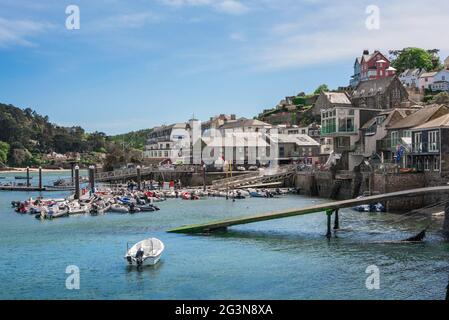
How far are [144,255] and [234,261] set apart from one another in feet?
17.0

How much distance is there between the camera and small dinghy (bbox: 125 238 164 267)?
2934cm

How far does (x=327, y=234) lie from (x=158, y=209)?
24.7m

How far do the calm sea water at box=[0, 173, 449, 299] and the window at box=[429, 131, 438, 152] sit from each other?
9982mm

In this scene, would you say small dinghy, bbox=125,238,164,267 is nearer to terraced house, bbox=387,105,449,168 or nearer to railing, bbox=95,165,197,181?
terraced house, bbox=387,105,449,168

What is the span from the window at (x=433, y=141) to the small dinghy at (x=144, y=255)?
109 ft

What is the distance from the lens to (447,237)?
36094 millimetres

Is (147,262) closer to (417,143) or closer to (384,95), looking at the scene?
(417,143)

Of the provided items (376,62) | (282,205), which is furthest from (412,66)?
(282,205)

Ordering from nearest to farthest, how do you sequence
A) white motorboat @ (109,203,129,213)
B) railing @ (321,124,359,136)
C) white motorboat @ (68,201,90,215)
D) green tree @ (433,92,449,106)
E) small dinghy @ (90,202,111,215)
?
1. white motorboat @ (68,201,90,215)
2. small dinghy @ (90,202,111,215)
3. white motorboat @ (109,203,129,213)
4. railing @ (321,124,359,136)
5. green tree @ (433,92,449,106)

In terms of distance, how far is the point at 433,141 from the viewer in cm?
5350

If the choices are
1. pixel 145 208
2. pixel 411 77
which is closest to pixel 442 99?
pixel 411 77

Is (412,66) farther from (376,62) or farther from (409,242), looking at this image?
(409,242)

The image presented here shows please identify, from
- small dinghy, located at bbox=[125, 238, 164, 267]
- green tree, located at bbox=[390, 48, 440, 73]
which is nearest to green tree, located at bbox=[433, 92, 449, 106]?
green tree, located at bbox=[390, 48, 440, 73]

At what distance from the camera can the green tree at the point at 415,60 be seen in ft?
→ 451
